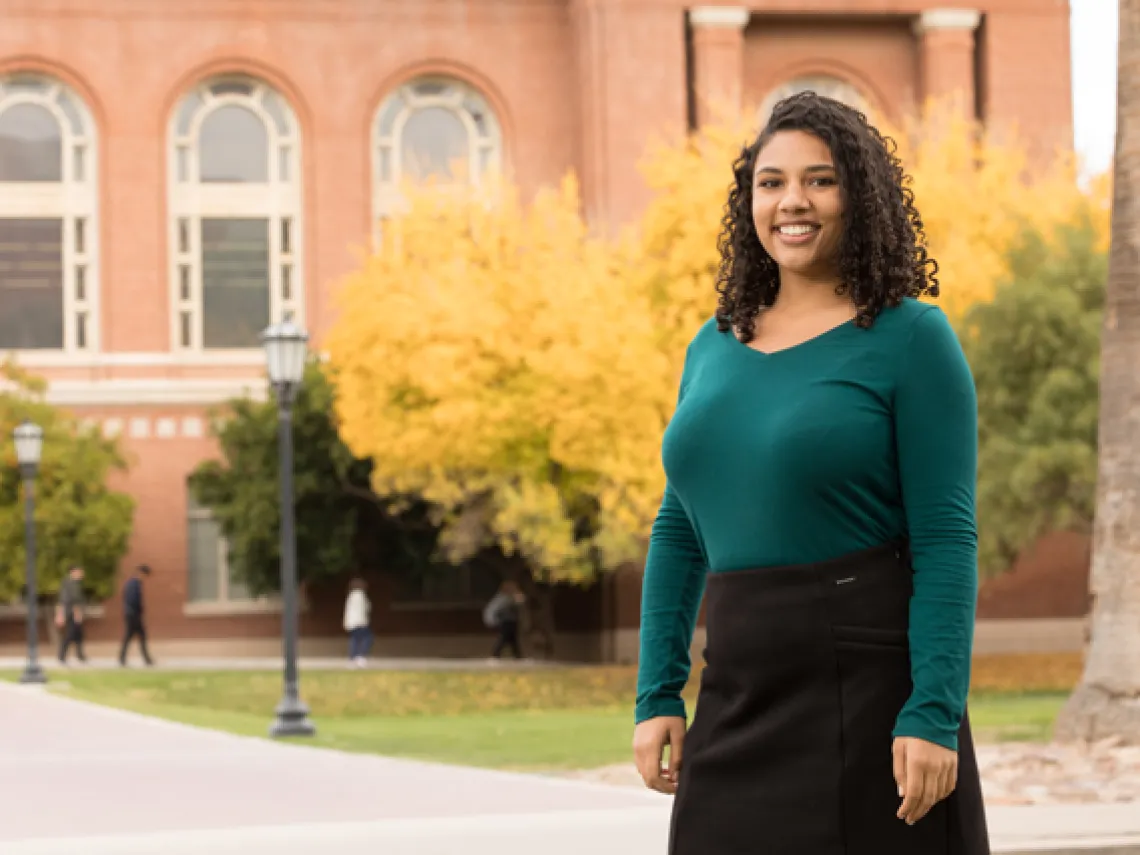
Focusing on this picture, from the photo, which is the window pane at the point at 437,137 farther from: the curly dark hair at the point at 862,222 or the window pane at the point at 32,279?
the curly dark hair at the point at 862,222

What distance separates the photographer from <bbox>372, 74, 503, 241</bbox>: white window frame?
129 feet

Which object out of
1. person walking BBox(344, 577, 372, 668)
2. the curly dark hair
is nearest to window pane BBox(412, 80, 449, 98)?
person walking BBox(344, 577, 372, 668)

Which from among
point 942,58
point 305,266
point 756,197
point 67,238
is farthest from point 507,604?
point 756,197

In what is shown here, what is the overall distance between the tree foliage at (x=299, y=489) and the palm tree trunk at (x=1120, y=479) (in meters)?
22.7

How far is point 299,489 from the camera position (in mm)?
34906

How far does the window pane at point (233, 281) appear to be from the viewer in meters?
39.0

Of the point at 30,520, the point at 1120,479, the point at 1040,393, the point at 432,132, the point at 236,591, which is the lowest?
the point at 236,591

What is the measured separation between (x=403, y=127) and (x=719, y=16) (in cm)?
668

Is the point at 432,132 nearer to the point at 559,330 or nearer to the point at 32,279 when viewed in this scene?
the point at 32,279

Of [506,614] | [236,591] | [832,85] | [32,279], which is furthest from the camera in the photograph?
[832,85]

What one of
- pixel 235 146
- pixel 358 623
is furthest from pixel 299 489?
pixel 235 146

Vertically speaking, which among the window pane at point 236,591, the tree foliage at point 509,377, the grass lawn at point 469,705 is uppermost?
the tree foliage at point 509,377

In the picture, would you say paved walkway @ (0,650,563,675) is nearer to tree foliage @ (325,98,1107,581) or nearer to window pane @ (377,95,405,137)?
tree foliage @ (325,98,1107,581)

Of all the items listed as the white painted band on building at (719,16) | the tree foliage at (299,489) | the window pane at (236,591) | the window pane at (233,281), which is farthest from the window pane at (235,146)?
the white painted band on building at (719,16)
